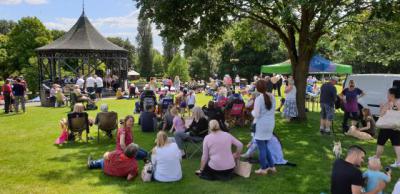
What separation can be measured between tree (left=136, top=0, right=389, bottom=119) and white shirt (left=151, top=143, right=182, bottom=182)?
18.6 ft

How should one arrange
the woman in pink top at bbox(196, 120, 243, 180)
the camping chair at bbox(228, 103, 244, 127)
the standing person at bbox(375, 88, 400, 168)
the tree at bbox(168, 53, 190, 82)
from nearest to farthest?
the woman in pink top at bbox(196, 120, 243, 180)
the standing person at bbox(375, 88, 400, 168)
the camping chair at bbox(228, 103, 244, 127)
the tree at bbox(168, 53, 190, 82)

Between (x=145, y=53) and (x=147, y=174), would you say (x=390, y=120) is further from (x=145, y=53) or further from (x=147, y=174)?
(x=145, y=53)

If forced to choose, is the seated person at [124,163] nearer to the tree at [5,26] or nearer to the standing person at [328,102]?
the standing person at [328,102]

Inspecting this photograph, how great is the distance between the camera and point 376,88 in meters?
14.4

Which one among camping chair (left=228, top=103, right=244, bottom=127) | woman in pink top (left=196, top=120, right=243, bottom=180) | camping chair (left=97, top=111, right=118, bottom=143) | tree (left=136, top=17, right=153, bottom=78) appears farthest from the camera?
tree (left=136, top=17, right=153, bottom=78)

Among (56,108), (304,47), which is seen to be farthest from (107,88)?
(304,47)

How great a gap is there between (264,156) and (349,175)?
2.83 metres

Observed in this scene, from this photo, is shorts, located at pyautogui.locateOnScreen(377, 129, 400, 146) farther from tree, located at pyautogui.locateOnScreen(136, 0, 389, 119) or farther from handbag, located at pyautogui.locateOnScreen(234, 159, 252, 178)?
tree, located at pyautogui.locateOnScreen(136, 0, 389, 119)

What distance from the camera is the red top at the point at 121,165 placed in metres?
7.38

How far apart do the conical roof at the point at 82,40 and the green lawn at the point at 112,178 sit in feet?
50.8

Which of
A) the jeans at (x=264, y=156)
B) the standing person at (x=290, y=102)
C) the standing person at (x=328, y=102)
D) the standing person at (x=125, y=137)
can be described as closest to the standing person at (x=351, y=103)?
the standing person at (x=328, y=102)

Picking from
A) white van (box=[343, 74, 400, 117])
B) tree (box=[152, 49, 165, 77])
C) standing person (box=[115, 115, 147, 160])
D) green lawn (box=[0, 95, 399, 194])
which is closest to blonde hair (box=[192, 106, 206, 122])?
green lawn (box=[0, 95, 399, 194])

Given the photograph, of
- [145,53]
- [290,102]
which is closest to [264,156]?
[290,102]

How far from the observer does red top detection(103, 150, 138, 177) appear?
7.38 metres
